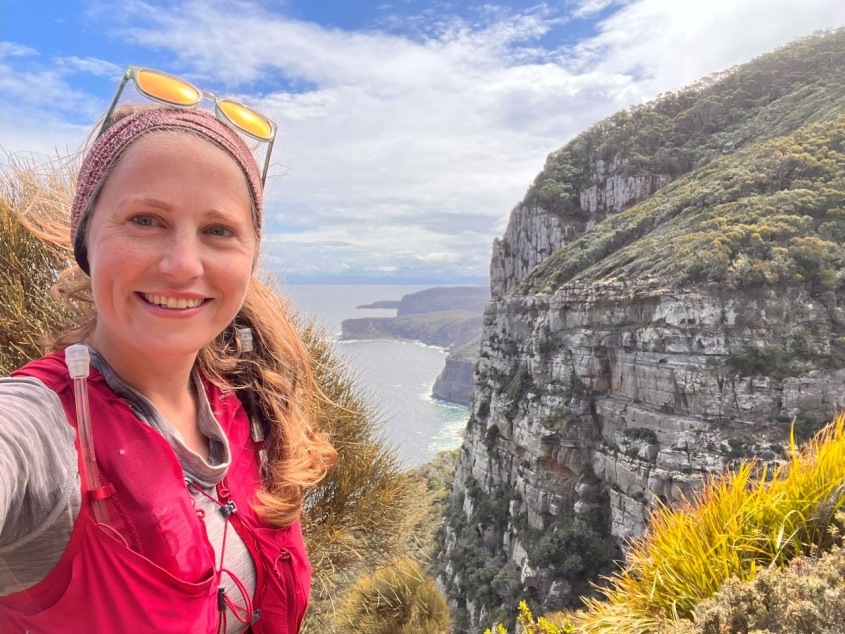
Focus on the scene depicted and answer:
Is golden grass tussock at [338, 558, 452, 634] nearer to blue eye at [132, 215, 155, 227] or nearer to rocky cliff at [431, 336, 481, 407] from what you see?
blue eye at [132, 215, 155, 227]

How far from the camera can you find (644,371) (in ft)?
96.7

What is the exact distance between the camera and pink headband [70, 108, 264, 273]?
101cm

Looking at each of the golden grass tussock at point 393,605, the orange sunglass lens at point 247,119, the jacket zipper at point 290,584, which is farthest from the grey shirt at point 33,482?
the golden grass tussock at point 393,605

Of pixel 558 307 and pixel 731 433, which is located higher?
pixel 558 307

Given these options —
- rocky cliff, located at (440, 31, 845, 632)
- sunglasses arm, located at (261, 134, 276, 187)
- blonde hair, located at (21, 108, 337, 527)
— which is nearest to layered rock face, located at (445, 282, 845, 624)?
rocky cliff, located at (440, 31, 845, 632)

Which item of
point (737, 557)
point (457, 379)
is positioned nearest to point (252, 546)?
point (737, 557)

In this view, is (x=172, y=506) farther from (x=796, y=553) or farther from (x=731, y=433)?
(x=731, y=433)

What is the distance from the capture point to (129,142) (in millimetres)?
1009

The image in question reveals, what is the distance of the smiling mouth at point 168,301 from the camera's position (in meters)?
0.98

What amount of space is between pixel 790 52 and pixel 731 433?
51.9m

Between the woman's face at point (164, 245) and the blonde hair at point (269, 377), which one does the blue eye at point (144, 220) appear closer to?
the woman's face at point (164, 245)

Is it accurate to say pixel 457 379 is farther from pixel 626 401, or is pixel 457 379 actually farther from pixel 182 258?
pixel 182 258

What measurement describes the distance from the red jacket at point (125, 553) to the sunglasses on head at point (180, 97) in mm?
648

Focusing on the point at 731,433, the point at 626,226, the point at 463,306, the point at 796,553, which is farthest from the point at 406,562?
the point at 463,306
